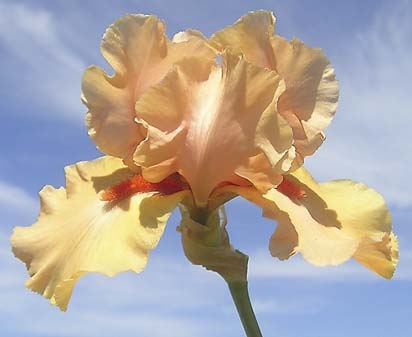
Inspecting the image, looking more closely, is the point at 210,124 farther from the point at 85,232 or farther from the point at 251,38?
the point at 85,232

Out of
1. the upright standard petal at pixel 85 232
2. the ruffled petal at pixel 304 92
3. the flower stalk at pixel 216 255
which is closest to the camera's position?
the upright standard petal at pixel 85 232

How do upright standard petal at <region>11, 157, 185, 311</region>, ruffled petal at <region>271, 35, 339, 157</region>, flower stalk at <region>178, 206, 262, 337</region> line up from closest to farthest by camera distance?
upright standard petal at <region>11, 157, 185, 311</region> < flower stalk at <region>178, 206, 262, 337</region> < ruffled petal at <region>271, 35, 339, 157</region>

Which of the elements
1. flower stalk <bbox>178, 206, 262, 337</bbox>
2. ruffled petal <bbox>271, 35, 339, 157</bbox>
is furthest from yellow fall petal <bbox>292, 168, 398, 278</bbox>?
flower stalk <bbox>178, 206, 262, 337</bbox>

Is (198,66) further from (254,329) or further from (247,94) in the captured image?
(254,329)

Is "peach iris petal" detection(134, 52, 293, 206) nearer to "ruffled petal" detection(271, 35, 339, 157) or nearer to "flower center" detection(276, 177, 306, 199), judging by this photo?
"ruffled petal" detection(271, 35, 339, 157)

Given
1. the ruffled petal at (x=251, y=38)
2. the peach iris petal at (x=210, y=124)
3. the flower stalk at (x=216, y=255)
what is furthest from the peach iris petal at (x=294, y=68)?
the flower stalk at (x=216, y=255)

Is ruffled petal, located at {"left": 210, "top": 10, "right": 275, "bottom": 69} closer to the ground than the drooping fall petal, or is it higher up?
higher up

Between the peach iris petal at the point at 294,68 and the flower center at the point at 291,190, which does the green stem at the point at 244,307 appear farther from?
the peach iris petal at the point at 294,68
